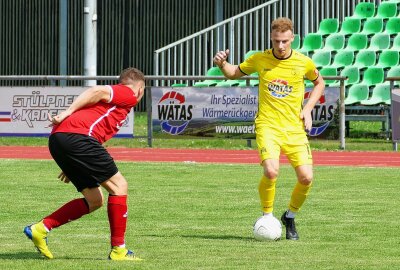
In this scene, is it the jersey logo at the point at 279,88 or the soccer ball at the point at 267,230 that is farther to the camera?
the jersey logo at the point at 279,88

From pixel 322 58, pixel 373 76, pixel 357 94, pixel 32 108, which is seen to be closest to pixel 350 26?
pixel 322 58

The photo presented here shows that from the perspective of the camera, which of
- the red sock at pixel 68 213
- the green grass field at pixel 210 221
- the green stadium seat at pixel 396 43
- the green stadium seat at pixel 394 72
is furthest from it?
the green stadium seat at pixel 396 43

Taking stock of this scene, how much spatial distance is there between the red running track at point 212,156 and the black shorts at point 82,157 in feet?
38.4

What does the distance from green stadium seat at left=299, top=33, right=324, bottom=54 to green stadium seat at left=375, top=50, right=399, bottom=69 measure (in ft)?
7.80

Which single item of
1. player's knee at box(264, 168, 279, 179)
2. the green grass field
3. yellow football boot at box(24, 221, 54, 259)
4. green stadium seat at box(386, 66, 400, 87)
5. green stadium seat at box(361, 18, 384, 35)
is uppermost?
green stadium seat at box(361, 18, 384, 35)

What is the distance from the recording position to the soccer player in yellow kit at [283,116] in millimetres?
10875

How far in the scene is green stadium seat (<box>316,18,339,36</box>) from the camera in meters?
31.4

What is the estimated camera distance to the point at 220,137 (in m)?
24.3

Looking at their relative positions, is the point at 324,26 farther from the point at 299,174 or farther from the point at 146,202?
the point at 299,174

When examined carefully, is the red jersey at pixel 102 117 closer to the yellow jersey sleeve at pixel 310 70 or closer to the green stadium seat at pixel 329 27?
the yellow jersey sleeve at pixel 310 70

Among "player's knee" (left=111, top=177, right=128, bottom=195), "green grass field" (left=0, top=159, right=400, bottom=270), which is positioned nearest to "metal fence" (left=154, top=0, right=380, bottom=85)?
"green grass field" (left=0, top=159, right=400, bottom=270)

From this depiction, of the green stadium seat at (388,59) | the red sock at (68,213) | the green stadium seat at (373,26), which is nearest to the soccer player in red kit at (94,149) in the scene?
the red sock at (68,213)

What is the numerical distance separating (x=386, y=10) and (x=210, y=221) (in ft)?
62.8

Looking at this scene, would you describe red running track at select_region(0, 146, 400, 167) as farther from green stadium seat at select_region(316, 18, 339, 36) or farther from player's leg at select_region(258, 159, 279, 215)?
player's leg at select_region(258, 159, 279, 215)
